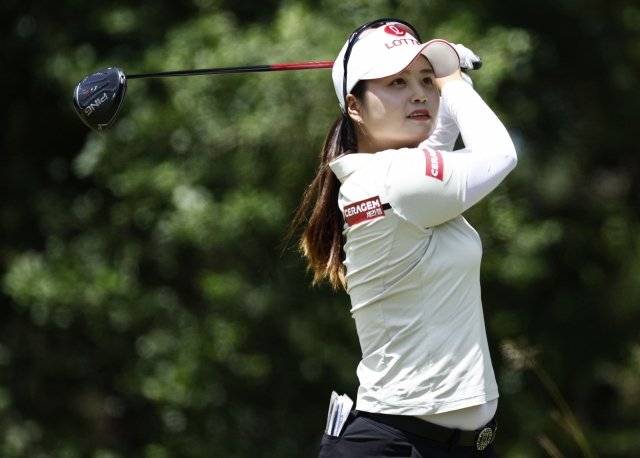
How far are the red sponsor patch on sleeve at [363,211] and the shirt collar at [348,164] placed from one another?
0.09 m

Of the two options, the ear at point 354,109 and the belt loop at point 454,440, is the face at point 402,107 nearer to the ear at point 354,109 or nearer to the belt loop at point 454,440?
the ear at point 354,109

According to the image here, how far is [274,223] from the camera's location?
16.8ft

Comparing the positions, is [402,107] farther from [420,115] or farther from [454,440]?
[454,440]

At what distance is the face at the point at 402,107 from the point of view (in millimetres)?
2154

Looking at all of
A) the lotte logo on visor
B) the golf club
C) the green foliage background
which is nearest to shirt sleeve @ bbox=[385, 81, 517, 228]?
the lotte logo on visor

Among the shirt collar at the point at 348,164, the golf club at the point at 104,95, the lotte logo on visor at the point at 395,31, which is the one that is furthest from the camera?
the golf club at the point at 104,95

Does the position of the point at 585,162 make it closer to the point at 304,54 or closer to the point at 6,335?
the point at 304,54

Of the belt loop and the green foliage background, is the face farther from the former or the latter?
the green foliage background

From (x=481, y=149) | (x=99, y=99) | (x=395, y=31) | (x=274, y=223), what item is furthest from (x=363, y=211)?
(x=274, y=223)

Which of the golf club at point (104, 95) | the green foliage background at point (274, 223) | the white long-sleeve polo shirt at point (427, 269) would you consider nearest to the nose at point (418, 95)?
the white long-sleeve polo shirt at point (427, 269)

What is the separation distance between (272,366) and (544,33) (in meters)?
2.63

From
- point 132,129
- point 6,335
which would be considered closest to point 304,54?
point 132,129

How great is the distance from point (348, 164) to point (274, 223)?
9.82 feet

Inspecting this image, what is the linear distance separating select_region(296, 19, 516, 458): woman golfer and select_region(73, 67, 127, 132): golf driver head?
766 millimetres
